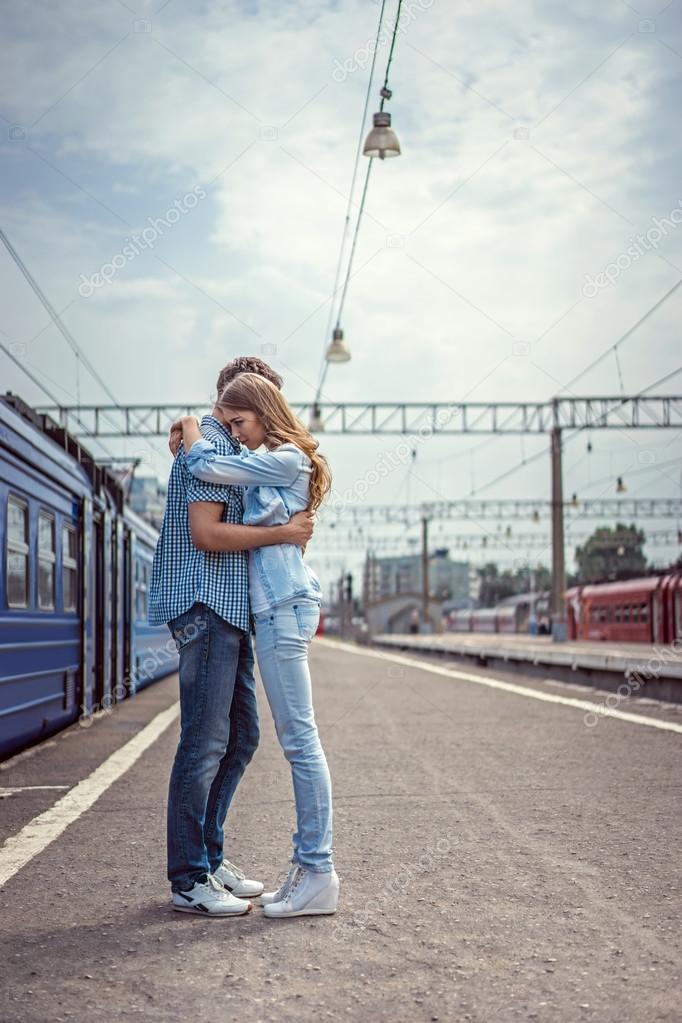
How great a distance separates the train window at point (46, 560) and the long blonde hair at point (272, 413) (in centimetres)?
558

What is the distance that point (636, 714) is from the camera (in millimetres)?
12781

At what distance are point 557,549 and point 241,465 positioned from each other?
3781 centimetres

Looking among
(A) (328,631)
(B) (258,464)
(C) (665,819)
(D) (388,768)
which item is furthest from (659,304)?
(A) (328,631)

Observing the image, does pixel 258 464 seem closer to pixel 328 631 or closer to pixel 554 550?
pixel 554 550

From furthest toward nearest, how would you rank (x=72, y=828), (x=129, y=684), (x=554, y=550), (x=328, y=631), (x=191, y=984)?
(x=328, y=631) → (x=554, y=550) → (x=129, y=684) → (x=72, y=828) → (x=191, y=984)

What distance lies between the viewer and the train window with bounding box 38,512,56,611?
9.80m

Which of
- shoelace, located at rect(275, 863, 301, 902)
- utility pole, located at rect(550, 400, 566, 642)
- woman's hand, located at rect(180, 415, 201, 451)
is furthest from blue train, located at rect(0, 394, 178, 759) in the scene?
utility pole, located at rect(550, 400, 566, 642)

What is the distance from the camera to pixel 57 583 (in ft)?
34.7

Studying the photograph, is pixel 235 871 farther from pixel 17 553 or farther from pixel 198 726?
pixel 17 553

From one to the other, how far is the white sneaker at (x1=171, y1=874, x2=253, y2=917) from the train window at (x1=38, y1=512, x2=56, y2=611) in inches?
223

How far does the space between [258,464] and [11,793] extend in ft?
13.1

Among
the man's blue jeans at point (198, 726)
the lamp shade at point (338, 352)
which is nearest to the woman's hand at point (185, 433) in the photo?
the man's blue jeans at point (198, 726)

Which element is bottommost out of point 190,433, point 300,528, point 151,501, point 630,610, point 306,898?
point 306,898

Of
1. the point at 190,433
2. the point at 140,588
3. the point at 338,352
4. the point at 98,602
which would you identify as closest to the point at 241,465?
the point at 190,433
